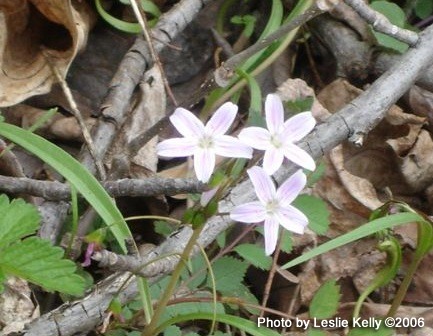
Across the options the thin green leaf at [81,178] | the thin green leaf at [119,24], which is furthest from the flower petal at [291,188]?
the thin green leaf at [119,24]

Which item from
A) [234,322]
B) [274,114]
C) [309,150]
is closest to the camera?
[274,114]

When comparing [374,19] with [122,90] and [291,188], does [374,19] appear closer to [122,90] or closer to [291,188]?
[122,90]

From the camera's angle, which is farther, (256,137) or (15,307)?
(15,307)

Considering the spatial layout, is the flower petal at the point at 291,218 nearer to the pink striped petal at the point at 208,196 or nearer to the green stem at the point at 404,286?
Result: the pink striped petal at the point at 208,196

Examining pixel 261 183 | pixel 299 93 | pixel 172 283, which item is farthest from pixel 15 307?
pixel 299 93

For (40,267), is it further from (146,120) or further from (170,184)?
(146,120)

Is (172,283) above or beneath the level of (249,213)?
beneath

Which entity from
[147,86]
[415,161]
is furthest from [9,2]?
[415,161]
